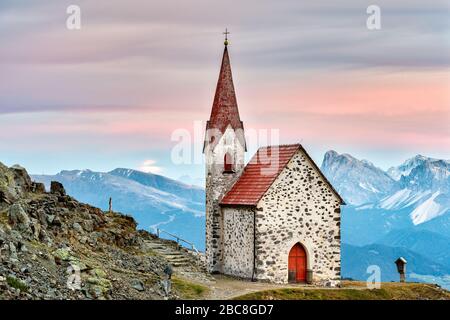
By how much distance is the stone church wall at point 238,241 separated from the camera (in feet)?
167

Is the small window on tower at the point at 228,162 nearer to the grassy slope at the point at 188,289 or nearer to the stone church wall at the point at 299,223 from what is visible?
the stone church wall at the point at 299,223

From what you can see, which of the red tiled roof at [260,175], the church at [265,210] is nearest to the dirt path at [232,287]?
the church at [265,210]

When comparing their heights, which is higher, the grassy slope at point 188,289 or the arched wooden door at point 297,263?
the arched wooden door at point 297,263

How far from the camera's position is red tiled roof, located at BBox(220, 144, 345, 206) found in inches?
2013

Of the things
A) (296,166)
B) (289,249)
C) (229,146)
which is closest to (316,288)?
(289,249)

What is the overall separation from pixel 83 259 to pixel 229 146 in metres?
16.7

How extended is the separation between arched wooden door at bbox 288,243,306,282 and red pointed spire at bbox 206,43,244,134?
9033 mm

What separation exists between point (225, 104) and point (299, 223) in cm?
950

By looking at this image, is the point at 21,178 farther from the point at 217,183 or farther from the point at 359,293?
the point at 359,293

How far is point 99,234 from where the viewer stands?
47.1 m

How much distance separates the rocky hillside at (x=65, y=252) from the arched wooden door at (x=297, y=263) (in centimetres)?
566
